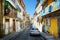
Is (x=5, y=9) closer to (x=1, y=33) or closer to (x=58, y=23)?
(x=1, y=33)

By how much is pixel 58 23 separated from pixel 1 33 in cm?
875

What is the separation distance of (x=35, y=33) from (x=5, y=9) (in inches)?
249

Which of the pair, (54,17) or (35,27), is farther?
(35,27)

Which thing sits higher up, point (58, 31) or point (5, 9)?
point (5, 9)

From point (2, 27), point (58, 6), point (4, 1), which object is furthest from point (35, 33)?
point (58, 6)

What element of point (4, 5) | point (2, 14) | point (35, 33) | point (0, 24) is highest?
point (4, 5)

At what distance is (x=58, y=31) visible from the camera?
60.9 ft

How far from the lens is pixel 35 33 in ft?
81.8

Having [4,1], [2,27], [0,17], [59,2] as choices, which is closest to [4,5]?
[4,1]

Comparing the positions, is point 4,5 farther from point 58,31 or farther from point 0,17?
point 58,31

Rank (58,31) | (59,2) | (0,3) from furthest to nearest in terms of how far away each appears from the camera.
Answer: (0,3) < (58,31) < (59,2)

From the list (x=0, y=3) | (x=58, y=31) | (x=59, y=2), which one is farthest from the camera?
(x=0, y=3)

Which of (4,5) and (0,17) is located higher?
(4,5)

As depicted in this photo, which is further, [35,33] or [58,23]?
[35,33]
